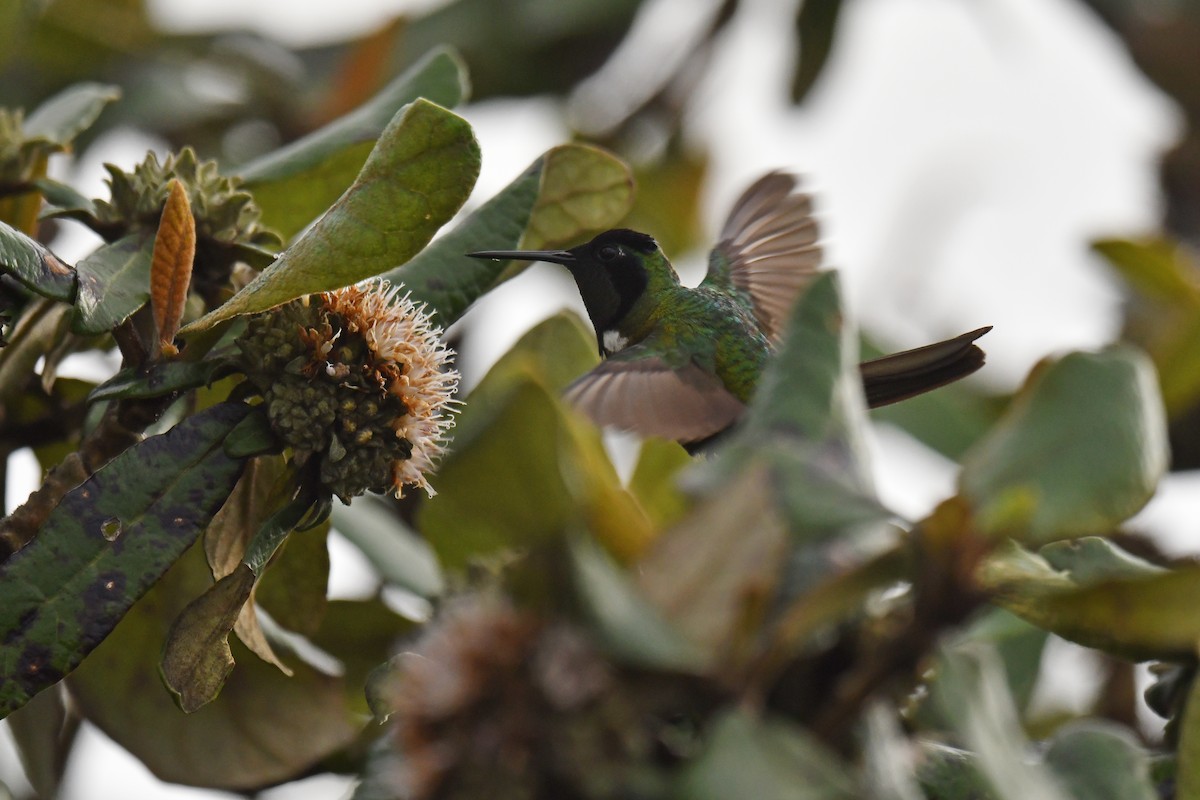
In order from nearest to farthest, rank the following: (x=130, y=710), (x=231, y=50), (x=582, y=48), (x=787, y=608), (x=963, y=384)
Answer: (x=787, y=608) < (x=130, y=710) < (x=963, y=384) < (x=231, y=50) < (x=582, y=48)

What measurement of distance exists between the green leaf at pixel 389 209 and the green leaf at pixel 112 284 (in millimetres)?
135

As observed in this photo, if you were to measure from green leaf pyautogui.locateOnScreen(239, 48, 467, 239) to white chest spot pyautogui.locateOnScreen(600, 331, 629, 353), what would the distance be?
87 centimetres

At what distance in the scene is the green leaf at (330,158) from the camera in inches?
78.8

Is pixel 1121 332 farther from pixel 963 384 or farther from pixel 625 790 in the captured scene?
pixel 625 790

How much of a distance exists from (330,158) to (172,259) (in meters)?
0.43

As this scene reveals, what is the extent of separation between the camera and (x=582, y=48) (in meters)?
4.62

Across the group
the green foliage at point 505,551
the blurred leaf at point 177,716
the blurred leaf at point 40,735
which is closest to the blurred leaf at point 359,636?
the green foliage at point 505,551

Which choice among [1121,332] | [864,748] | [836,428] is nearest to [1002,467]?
[836,428]

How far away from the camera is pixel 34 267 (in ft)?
5.12

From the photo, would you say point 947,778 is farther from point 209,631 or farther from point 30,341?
Result: point 30,341

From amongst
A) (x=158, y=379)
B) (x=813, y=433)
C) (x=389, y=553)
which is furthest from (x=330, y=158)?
(x=813, y=433)

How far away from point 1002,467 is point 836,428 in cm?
14

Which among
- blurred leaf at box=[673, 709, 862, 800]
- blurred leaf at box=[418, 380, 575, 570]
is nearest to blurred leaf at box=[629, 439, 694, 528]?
blurred leaf at box=[418, 380, 575, 570]

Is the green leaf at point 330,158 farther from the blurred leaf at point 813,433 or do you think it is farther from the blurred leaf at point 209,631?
the blurred leaf at point 813,433
